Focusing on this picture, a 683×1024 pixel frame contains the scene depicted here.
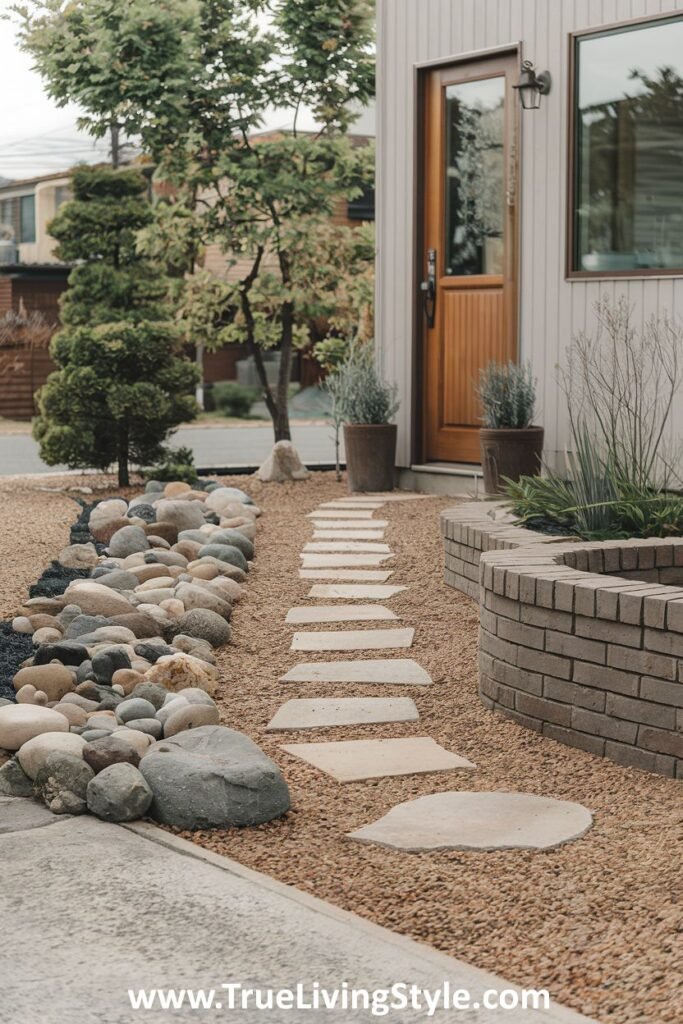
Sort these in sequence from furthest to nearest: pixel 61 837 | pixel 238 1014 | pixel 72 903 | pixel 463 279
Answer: pixel 463 279, pixel 61 837, pixel 72 903, pixel 238 1014

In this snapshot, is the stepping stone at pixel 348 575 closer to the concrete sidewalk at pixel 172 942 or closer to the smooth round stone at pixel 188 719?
the smooth round stone at pixel 188 719

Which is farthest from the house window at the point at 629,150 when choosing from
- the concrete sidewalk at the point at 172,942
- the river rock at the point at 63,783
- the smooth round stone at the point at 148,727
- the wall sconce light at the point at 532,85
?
the concrete sidewalk at the point at 172,942

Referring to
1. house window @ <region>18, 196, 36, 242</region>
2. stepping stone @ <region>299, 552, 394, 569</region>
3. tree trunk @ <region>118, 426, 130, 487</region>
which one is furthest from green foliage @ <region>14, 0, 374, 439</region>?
house window @ <region>18, 196, 36, 242</region>

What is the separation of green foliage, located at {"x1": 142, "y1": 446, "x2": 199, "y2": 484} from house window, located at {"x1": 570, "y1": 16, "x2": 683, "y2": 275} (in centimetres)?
304

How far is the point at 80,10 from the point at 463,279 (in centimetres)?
414

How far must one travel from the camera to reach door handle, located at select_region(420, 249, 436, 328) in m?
9.17

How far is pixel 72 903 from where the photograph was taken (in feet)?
8.68

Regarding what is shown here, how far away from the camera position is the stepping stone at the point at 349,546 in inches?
273

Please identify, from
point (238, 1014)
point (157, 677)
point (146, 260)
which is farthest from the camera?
point (146, 260)

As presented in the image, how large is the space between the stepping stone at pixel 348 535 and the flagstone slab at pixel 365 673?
2.51 metres

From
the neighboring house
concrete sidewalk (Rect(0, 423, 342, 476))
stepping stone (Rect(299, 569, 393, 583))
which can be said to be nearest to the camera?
stepping stone (Rect(299, 569, 393, 583))

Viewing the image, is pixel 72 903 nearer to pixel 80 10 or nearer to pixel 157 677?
pixel 157 677

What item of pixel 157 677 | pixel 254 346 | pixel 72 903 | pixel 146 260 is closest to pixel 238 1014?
pixel 72 903

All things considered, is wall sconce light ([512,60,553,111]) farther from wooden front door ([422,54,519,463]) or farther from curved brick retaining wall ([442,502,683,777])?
curved brick retaining wall ([442,502,683,777])
